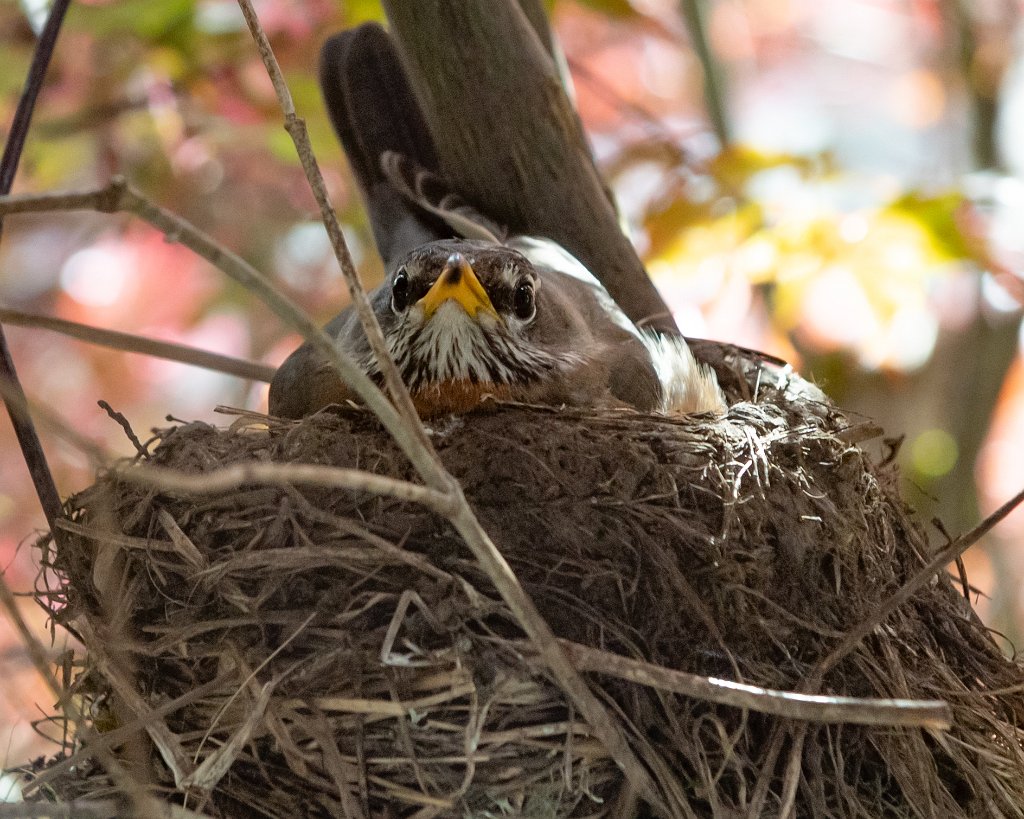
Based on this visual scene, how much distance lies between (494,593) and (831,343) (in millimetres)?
2020

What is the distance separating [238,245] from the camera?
4395 mm

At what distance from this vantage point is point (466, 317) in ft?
7.82

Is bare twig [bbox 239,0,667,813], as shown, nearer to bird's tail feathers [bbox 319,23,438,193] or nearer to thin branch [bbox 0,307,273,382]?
thin branch [bbox 0,307,273,382]

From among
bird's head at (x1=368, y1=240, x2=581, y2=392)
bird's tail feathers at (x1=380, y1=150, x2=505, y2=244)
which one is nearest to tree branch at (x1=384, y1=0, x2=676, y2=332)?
bird's tail feathers at (x1=380, y1=150, x2=505, y2=244)

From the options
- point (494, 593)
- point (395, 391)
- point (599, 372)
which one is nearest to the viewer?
point (395, 391)

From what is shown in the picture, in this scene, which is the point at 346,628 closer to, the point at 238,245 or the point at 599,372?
the point at 599,372

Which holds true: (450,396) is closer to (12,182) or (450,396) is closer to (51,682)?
(12,182)

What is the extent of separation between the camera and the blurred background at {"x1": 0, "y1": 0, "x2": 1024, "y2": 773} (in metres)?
3.18

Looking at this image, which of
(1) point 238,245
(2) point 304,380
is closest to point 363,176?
(2) point 304,380

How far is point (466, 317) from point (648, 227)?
1.15m

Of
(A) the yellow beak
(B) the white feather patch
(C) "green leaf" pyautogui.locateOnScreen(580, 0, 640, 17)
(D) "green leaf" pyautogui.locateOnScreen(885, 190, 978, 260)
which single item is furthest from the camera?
(C) "green leaf" pyautogui.locateOnScreen(580, 0, 640, 17)

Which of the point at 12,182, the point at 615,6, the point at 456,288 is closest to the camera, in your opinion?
the point at 12,182

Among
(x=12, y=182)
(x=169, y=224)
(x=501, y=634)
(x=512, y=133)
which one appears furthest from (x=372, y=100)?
(x=169, y=224)

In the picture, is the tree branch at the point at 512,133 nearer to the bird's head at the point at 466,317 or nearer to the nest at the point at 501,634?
the bird's head at the point at 466,317
